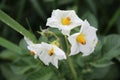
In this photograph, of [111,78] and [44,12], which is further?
[44,12]

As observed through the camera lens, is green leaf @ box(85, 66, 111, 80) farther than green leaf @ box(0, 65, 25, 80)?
No

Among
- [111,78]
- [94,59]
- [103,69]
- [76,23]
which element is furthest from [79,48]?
[111,78]

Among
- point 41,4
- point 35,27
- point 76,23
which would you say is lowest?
point 76,23

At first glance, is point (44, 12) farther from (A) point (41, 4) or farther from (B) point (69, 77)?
(B) point (69, 77)

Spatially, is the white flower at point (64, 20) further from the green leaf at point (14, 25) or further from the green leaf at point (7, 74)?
the green leaf at point (7, 74)

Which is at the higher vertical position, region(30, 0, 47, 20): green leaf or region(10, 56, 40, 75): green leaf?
region(30, 0, 47, 20): green leaf

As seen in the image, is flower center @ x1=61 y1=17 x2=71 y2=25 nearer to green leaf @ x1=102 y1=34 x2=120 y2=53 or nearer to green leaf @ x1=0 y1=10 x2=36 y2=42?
green leaf @ x1=0 y1=10 x2=36 y2=42

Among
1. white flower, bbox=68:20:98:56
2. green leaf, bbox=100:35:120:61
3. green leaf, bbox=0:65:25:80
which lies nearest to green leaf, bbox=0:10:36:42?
white flower, bbox=68:20:98:56
